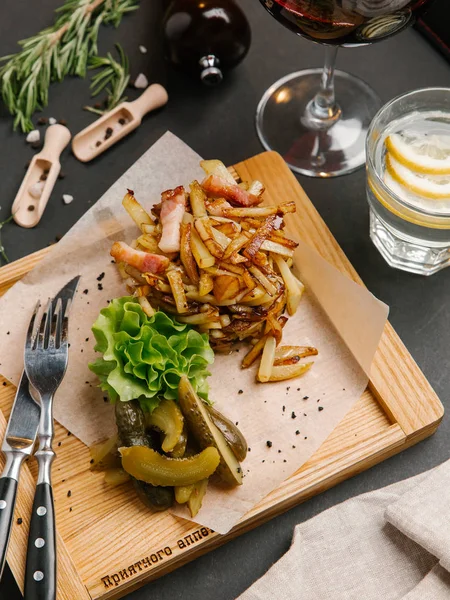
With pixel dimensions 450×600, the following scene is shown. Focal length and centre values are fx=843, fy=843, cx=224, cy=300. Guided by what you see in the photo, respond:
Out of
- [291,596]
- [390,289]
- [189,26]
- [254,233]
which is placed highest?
[189,26]

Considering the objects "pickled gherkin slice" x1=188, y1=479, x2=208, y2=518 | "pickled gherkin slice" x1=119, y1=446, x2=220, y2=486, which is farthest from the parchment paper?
"pickled gherkin slice" x1=119, y1=446, x2=220, y2=486

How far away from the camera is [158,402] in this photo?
2.43m

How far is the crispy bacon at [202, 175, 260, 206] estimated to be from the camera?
2.60 metres

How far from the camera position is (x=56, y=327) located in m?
2.64

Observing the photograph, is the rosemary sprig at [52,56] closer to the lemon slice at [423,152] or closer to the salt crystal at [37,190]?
the salt crystal at [37,190]

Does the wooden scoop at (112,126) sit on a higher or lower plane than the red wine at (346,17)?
lower

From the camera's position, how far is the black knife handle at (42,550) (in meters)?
2.23

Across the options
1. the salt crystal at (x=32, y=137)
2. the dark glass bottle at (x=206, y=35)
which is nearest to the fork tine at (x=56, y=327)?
the salt crystal at (x=32, y=137)

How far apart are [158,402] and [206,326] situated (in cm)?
27

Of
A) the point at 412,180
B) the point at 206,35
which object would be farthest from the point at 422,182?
the point at 206,35

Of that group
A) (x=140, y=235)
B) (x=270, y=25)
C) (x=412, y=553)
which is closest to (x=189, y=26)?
(x=270, y=25)

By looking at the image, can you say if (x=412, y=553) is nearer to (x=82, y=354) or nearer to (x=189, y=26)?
(x=82, y=354)

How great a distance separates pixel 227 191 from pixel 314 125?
2.48 feet

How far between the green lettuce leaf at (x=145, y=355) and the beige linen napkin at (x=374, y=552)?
540 millimetres
